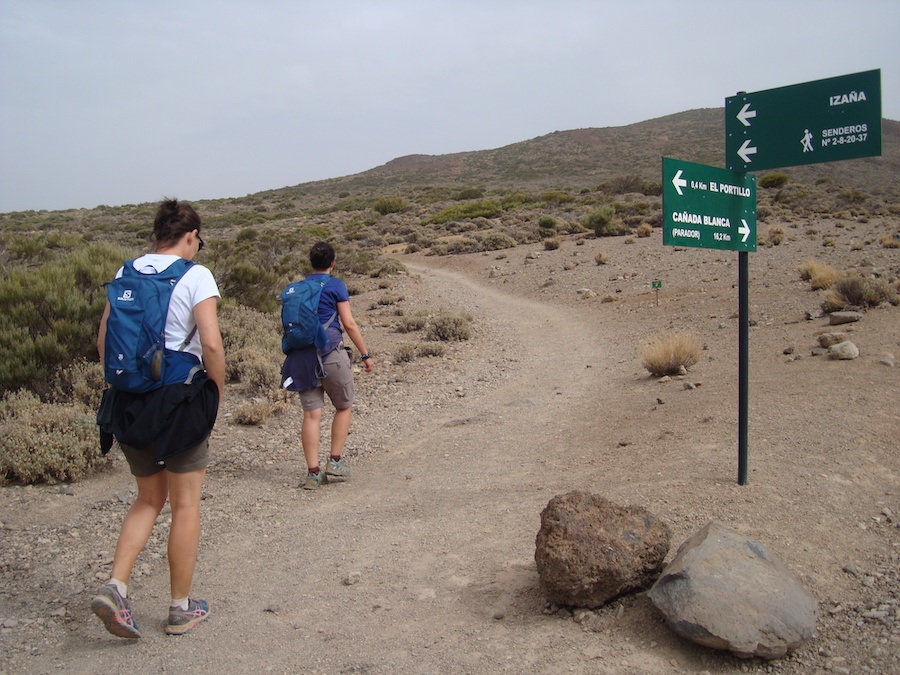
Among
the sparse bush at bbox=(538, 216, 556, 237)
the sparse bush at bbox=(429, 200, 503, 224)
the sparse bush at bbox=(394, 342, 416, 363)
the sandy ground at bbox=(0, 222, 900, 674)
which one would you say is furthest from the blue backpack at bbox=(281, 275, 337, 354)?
the sparse bush at bbox=(429, 200, 503, 224)

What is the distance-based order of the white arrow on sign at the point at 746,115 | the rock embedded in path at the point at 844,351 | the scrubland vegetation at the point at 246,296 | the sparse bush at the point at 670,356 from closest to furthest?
the white arrow on sign at the point at 746,115, the scrubland vegetation at the point at 246,296, the rock embedded in path at the point at 844,351, the sparse bush at the point at 670,356

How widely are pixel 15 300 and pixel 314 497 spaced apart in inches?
192

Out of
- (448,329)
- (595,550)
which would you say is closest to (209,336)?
(595,550)

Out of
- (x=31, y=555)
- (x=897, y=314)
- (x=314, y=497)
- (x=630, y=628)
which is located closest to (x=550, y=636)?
(x=630, y=628)

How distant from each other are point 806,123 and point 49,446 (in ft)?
18.8

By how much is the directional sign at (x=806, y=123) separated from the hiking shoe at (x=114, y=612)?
3999 millimetres

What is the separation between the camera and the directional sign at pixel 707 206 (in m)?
4.00

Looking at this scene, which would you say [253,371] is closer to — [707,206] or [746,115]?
[707,206]

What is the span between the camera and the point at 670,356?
27.6ft

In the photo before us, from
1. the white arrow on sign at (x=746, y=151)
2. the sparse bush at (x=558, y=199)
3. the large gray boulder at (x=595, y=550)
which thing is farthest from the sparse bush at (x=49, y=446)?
the sparse bush at (x=558, y=199)

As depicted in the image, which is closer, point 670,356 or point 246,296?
point 670,356

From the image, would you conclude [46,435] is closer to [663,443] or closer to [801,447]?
[663,443]

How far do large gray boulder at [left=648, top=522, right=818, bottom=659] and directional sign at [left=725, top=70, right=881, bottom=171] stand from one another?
85.2 inches

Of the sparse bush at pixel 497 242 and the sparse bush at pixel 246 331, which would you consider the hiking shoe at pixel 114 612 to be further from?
the sparse bush at pixel 497 242
